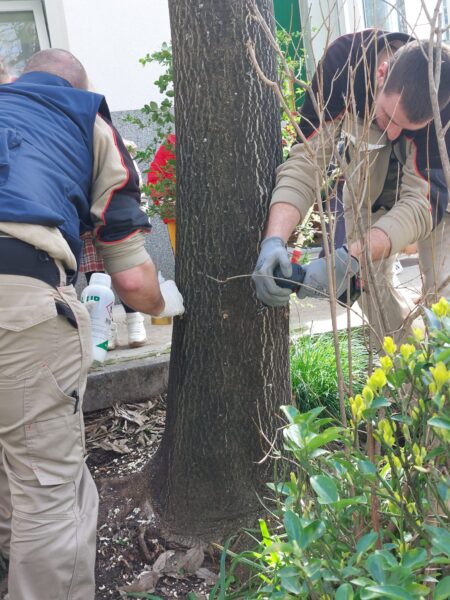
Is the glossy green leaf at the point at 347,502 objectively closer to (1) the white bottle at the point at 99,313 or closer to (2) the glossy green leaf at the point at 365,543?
(2) the glossy green leaf at the point at 365,543

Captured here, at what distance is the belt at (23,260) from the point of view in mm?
2141

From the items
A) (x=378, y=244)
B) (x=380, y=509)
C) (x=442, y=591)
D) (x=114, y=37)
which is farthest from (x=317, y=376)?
(x=114, y=37)

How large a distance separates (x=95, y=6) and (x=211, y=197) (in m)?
3.82

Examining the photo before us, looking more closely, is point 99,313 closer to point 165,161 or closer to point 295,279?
point 295,279

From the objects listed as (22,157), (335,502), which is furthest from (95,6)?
(335,502)

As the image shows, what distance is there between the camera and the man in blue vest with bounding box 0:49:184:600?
7.11 feet

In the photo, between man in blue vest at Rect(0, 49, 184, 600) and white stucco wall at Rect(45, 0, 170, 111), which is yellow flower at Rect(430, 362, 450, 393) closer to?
man in blue vest at Rect(0, 49, 184, 600)

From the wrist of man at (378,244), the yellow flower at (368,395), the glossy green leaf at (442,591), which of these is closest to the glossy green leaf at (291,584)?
the glossy green leaf at (442,591)

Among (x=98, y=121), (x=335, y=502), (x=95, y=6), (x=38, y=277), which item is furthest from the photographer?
(x=95, y=6)

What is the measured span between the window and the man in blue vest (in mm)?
3879

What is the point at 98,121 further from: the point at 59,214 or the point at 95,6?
the point at 95,6

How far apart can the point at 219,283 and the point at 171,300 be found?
187 mm

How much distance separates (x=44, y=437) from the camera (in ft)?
7.45

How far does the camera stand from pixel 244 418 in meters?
2.78
